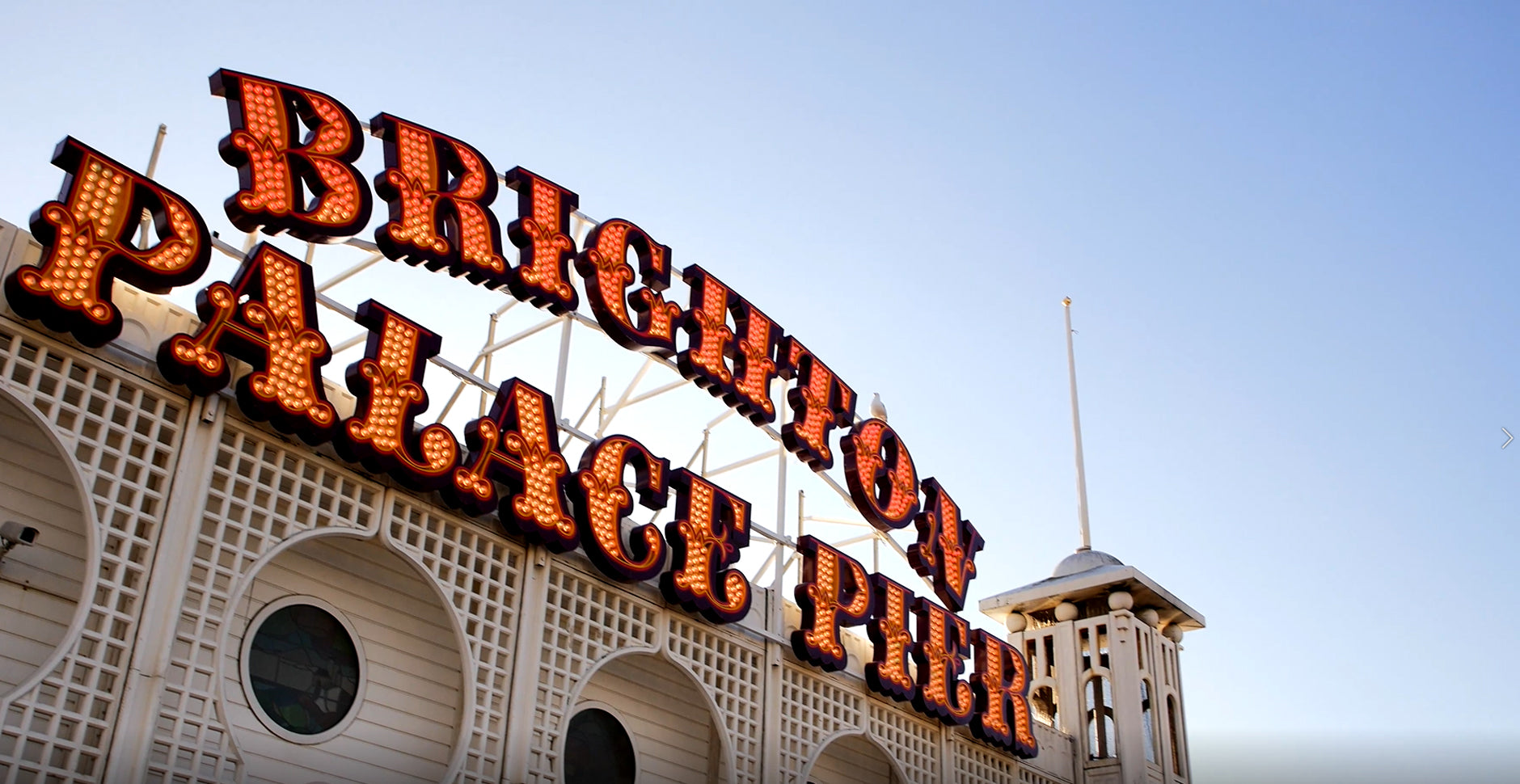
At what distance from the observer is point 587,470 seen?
63.7 ft

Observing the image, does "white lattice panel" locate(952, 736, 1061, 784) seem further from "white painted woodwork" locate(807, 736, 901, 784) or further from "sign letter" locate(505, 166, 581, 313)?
"sign letter" locate(505, 166, 581, 313)

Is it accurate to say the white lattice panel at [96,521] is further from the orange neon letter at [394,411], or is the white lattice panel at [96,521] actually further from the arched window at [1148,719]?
the arched window at [1148,719]

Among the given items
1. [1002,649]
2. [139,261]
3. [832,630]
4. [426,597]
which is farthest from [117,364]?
[1002,649]

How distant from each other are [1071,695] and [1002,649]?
3.54 m

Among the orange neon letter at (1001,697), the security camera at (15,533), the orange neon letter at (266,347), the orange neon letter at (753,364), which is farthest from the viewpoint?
the orange neon letter at (1001,697)

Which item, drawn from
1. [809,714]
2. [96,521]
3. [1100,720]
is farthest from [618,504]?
[1100,720]

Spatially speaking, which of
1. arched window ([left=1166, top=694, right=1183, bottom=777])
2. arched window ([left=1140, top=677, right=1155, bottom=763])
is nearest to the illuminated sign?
arched window ([left=1140, top=677, right=1155, bottom=763])

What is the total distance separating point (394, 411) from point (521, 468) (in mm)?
1898

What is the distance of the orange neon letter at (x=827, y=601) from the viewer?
22.2m

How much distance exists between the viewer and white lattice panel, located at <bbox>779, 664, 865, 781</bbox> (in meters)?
21.7

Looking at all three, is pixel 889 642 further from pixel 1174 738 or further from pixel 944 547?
pixel 1174 738

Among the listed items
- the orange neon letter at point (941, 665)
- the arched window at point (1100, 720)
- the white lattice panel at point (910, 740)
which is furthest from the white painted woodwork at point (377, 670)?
the arched window at point (1100, 720)

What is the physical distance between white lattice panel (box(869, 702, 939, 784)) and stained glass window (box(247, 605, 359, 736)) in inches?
349

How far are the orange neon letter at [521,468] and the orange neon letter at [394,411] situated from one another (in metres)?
0.40
